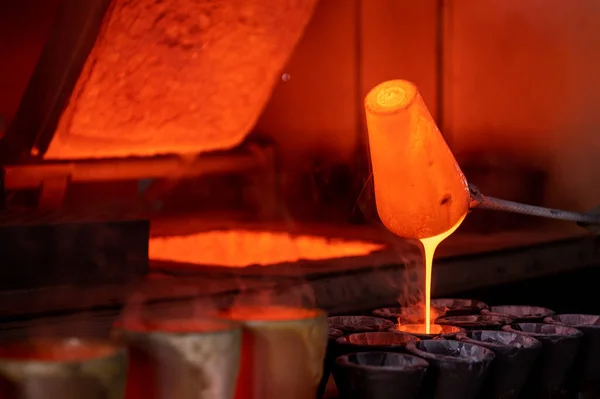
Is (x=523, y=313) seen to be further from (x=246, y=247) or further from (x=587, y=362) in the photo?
(x=246, y=247)

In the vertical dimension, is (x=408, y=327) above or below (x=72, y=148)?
above

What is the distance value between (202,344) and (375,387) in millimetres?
→ 224

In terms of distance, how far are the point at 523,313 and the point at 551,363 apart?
0.76 ft

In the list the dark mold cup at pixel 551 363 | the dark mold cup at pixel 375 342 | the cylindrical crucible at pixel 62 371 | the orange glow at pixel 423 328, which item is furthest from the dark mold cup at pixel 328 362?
the cylindrical crucible at pixel 62 371

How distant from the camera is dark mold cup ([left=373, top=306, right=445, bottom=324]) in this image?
121 centimetres

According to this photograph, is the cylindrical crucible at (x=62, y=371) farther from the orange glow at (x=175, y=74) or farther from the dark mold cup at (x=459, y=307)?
the orange glow at (x=175, y=74)

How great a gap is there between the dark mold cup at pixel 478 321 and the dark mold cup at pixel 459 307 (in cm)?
5

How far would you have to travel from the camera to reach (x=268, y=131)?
3.15 m

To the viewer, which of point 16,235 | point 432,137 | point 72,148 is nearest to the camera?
point 432,137

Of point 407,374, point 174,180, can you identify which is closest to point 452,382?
point 407,374

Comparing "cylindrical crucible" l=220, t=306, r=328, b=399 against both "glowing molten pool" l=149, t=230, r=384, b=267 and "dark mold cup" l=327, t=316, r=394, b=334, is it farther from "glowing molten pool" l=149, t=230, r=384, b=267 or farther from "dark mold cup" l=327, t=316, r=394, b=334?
"glowing molten pool" l=149, t=230, r=384, b=267

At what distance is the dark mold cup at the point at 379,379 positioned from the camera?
0.88 metres

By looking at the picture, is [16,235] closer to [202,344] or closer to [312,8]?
[202,344]

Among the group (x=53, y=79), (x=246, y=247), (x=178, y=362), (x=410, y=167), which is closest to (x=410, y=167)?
(x=410, y=167)
